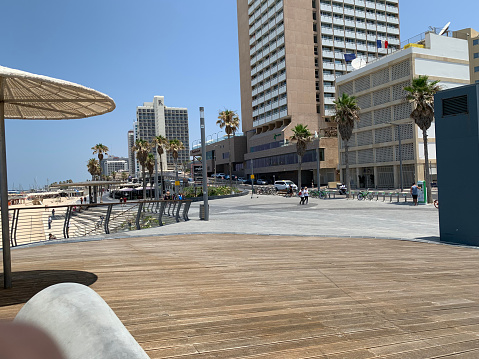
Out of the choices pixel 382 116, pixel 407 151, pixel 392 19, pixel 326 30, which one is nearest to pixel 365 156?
pixel 382 116

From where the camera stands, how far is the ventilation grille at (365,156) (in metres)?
62.8

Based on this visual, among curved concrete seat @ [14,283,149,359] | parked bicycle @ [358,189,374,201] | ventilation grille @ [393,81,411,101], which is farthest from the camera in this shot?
ventilation grille @ [393,81,411,101]

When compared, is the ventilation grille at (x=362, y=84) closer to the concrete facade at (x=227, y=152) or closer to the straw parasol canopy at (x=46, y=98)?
the concrete facade at (x=227, y=152)

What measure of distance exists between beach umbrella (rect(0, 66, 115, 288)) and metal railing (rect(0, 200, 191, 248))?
6392 mm

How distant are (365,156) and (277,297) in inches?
2479

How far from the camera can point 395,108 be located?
57438 millimetres

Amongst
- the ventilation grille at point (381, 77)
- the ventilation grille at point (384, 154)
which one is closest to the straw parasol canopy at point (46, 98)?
the ventilation grille at point (384, 154)

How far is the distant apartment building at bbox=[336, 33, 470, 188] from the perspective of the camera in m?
54.1

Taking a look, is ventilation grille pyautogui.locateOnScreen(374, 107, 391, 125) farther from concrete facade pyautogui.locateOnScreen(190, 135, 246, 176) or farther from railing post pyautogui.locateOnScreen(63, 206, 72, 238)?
railing post pyautogui.locateOnScreen(63, 206, 72, 238)

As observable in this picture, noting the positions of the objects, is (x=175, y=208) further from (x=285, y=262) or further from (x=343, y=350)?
(x=343, y=350)

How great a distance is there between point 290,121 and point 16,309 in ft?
264

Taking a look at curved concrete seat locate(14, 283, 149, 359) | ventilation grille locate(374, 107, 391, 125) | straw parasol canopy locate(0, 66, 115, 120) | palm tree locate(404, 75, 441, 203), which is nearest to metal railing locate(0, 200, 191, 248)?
straw parasol canopy locate(0, 66, 115, 120)

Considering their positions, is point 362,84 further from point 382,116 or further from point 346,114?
point 346,114

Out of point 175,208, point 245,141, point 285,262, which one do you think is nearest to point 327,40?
point 245,141
